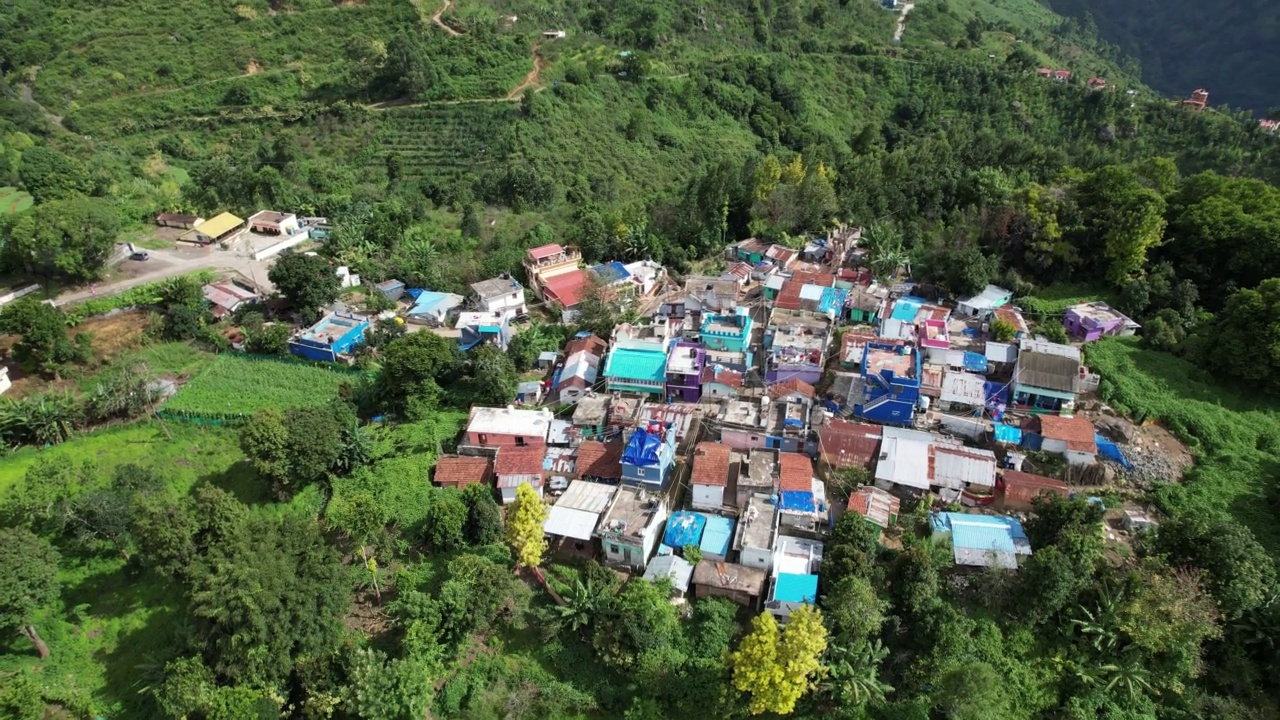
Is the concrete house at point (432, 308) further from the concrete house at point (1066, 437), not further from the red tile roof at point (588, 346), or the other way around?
the concrete house at point (1066, 437)

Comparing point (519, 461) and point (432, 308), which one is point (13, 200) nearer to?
point (432, 308)

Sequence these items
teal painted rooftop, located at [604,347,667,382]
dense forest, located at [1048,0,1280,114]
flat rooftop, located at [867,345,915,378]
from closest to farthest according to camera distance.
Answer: flat rooftop, located at [867,345,915,378] → teal painted rooftop, located at [604,347,667,382] → dense forest, located at [1048,0,1280,114]

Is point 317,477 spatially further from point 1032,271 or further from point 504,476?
point 1032,271

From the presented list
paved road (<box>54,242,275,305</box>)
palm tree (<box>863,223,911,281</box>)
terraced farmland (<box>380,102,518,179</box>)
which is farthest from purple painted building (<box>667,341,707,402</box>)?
terraced farmland (<box>380,102,518,179</box>)

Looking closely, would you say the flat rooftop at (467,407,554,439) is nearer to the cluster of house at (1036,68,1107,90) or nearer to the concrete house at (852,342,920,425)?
the concrete house at (852,342,920,425)

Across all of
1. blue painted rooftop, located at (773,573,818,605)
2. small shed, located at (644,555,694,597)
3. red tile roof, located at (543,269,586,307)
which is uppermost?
blue painted rooftop, located at (773,573,818,605)

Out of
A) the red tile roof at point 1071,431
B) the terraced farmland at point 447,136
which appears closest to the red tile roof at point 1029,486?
the red tile roof at point 1071,431

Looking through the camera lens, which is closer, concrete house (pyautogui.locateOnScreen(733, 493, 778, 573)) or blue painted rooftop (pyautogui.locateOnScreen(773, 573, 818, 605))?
blue painted rooftop (pyautogui.locateOnScreen(773, 573, 818, 605))
